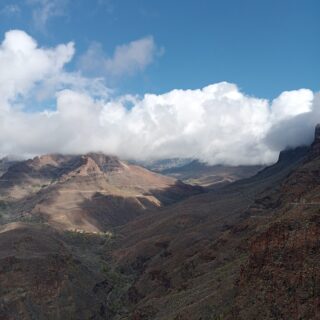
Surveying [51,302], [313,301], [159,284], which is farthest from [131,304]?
[313,301]

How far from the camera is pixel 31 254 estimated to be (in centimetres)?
18625

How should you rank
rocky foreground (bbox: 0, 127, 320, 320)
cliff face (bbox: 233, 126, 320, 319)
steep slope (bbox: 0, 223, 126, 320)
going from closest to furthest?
cliff face (bbox: 233, 126, 320, 319) < rocky foreground (bbox: 0, 127, 320, 320) < steep slope (bbox: 0, 223, 126, 320)

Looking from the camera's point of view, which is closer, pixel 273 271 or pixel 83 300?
pixel 273 271

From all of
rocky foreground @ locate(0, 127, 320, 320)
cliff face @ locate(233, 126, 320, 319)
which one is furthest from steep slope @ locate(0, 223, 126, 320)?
cliff face @ locate(233, 126, 320, 319)

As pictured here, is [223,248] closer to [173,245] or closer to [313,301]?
[173,245]

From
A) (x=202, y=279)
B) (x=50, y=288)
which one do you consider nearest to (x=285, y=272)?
(x=202, y=279)

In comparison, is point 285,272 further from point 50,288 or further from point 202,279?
point 50,288

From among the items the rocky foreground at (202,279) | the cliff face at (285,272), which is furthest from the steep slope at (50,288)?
the cliff face at (285,272)

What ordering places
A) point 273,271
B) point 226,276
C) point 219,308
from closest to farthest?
point 273,271
point 219,308
point 226,276

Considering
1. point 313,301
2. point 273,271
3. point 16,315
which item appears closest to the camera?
point 313,301

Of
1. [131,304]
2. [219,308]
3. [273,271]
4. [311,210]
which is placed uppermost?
[311,210]

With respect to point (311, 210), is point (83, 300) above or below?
below

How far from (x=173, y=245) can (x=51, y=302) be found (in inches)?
2297

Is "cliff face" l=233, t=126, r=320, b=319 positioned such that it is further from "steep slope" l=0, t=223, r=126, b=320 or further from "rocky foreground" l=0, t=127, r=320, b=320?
"steep slope" l=0, t=223, r=126, b=320
